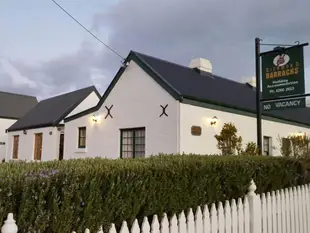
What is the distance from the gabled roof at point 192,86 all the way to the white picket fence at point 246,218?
6.45m

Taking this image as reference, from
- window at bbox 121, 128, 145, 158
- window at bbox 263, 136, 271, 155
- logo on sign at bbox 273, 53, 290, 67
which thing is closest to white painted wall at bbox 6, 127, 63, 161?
window at bbox 121, 128, 145, 158

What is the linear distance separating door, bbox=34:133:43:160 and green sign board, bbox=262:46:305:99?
16.6m

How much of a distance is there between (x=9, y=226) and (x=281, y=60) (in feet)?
28.3

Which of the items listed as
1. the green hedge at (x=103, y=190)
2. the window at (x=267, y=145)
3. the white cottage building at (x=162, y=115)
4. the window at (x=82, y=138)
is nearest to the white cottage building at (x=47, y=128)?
the white cottage building at (x=162, y=115)

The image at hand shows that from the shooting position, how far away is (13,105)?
33938 millimetres

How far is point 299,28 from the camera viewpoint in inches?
495

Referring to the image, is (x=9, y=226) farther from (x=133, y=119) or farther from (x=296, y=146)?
(x=296, y=146)

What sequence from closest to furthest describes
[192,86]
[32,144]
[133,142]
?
[192,86] < [133,142] < [32,144]

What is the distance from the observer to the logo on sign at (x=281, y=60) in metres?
8.88

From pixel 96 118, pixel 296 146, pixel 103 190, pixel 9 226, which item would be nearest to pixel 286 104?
pixel 296 146

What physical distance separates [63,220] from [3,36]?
1174 centimetres

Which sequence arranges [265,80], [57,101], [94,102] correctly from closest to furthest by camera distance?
[265,80]
[94,102]
[57,101]

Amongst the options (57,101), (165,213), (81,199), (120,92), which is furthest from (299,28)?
(57,101)

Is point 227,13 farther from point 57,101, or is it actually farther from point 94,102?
point 57,101
